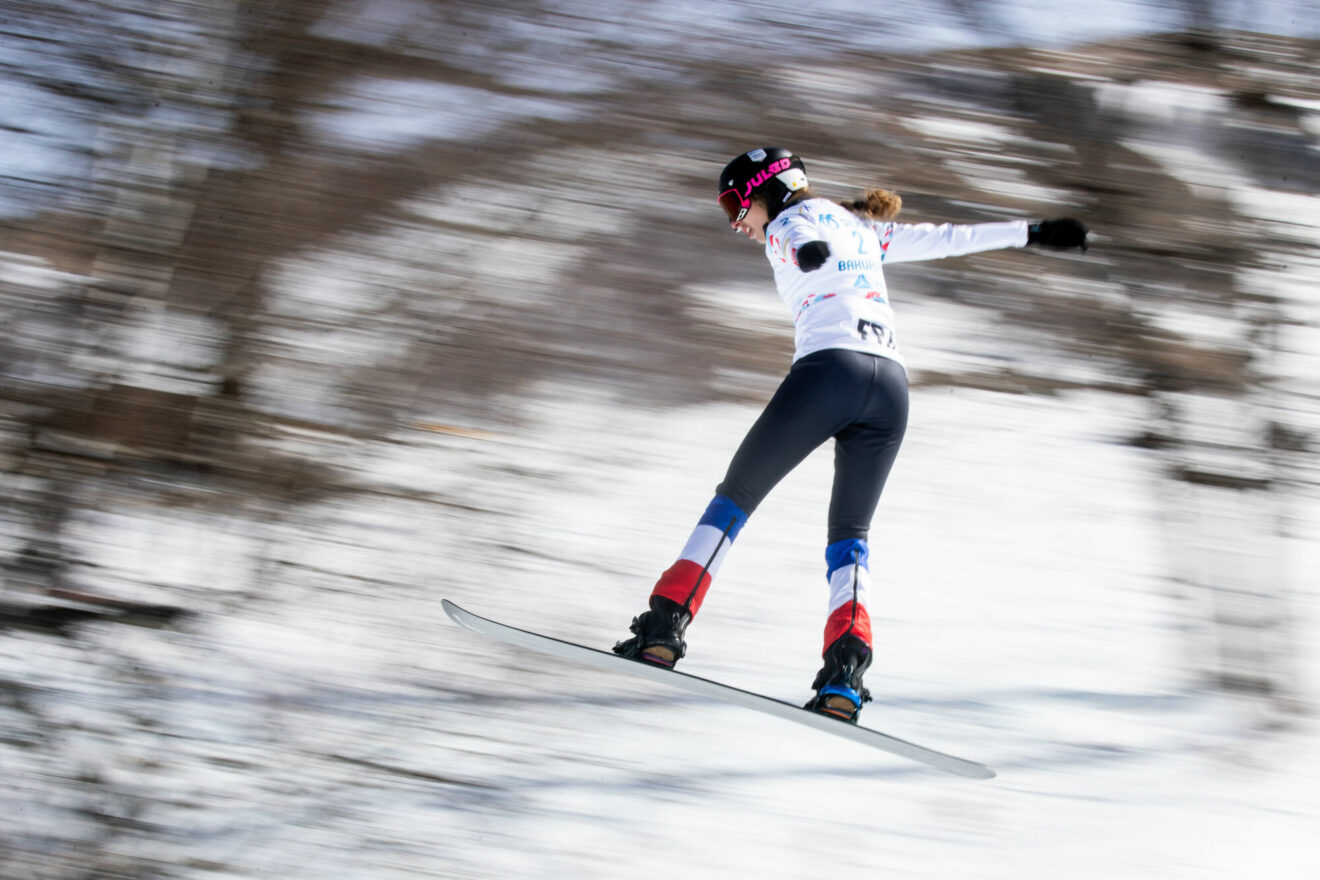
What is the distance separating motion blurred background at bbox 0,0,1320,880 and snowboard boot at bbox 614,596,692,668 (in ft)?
1.76

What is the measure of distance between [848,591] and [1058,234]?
4.15ft

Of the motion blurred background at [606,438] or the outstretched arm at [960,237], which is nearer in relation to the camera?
the outstretched arm at [960,237]

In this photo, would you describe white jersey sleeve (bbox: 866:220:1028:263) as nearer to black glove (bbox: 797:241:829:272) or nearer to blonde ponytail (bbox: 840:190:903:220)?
blonde ponytail (bbox: 840:190:903:220)

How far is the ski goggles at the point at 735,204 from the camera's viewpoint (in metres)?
2.39

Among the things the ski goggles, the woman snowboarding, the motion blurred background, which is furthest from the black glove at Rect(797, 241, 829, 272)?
the motion blurred background

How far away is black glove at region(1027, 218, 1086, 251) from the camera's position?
2395 millimetres

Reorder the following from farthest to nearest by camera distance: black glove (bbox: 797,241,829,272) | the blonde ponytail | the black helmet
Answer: the blonde ponytail → the black helmet → black glove (bbox: 797,241,829,272)

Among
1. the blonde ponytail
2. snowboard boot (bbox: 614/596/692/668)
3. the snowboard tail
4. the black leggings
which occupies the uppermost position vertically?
the blonde ponytail

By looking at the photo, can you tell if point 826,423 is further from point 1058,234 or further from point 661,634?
point 1058,234

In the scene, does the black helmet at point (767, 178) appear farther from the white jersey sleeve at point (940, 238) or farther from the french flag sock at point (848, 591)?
the french flag sock at point (848, 591)

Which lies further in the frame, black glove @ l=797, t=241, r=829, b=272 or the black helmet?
the black helmet

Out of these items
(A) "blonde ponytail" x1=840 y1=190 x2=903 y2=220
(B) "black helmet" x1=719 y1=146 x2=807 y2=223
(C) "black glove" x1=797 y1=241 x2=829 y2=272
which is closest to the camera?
(C) "black glove" x1=797 y1=241 x2=829 y2=272

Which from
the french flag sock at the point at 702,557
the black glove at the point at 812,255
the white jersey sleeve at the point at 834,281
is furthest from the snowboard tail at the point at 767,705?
the black glove at the point at 812,255

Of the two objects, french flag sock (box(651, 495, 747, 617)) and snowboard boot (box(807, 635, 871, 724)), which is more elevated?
french flag sock (box(651, 495, 747, 617))
